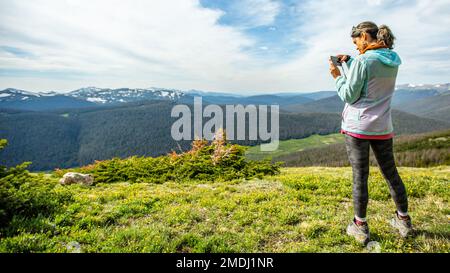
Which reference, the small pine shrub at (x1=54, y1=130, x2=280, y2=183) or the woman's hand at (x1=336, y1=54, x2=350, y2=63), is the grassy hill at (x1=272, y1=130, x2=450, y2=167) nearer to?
the small pine shrub at (x1=54, y1=130, x2=280, y2=183)

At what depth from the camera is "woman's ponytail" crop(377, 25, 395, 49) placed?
456 centimetres

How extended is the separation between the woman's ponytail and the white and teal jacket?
0.51 feet

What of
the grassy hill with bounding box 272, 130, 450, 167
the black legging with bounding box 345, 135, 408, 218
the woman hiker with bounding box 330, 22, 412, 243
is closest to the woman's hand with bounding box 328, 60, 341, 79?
the woman hiker with bounding box 330, 22, 412, 243

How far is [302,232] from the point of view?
560 centimetres

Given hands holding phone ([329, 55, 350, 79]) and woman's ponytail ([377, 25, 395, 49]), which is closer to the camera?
woman's ponytail ([377, 25, 395, 49])

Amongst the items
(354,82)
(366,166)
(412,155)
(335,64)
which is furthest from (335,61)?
(412,155)

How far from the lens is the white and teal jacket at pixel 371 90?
14.3ft

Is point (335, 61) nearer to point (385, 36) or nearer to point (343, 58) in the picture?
point (343, 58)

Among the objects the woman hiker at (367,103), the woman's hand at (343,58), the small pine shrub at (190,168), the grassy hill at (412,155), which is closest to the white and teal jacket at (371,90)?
the woman hiker at (367,103)

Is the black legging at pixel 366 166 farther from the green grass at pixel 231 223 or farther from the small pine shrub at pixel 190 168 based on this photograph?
the small pine shrub at pixel 190 168

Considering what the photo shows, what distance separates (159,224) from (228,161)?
29.2 feet

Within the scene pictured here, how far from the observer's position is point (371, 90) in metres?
4.50

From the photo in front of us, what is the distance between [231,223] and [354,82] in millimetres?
3808
